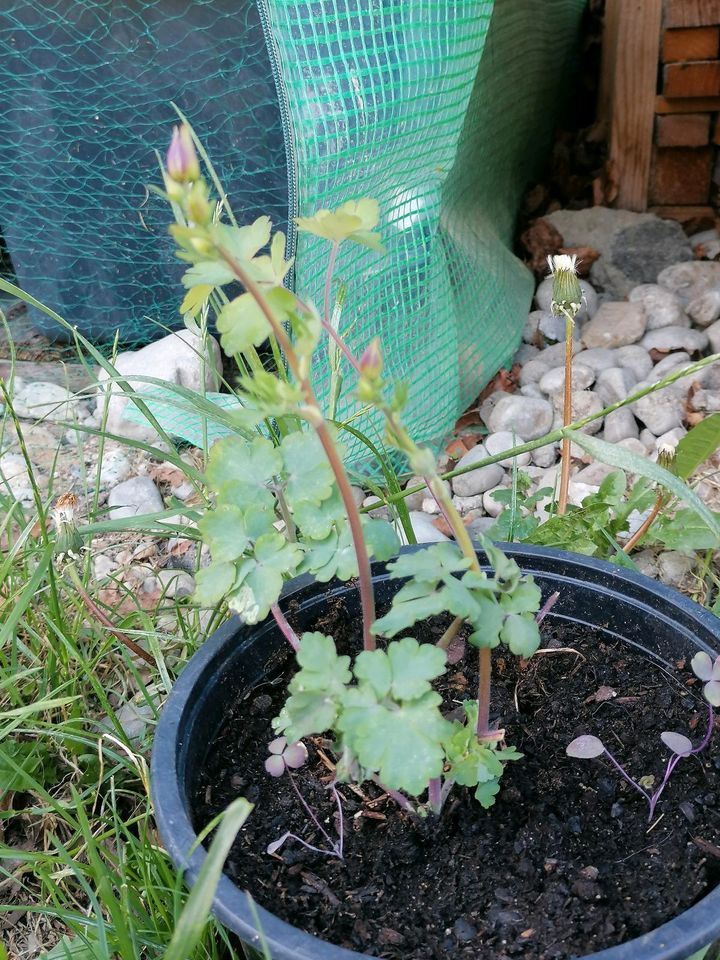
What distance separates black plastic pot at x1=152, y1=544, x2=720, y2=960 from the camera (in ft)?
2.47

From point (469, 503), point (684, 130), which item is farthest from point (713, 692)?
point (684, 130)

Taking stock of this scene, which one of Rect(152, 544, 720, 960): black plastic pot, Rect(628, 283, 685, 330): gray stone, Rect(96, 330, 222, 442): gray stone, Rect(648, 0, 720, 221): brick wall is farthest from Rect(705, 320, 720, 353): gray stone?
Rect(152, 544, 720, 960): black plastic pot

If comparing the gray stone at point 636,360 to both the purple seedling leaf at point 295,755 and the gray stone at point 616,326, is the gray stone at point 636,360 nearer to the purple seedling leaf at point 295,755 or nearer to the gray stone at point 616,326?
the gray stone at point 616,326

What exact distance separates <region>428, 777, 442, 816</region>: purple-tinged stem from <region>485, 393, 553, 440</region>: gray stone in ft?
4.16

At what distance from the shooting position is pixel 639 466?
0.95 metres

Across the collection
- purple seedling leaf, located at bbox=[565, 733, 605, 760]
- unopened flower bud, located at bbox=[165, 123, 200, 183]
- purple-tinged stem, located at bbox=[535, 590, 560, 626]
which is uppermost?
unopened flower bud, located at bbox=[165, 123, 200, 183]

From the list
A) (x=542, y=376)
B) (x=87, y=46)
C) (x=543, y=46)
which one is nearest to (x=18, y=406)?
(x=87, y=46)

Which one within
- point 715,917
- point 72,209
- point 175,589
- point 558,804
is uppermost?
point 72,209

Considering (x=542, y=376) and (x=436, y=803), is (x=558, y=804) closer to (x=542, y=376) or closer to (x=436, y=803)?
(x=436, y=803)

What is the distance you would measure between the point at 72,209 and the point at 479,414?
1230 mm

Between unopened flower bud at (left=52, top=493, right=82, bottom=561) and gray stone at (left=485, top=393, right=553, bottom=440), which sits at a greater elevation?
unopened flower bud at (left=52, top=493, right=82, bottom=561)

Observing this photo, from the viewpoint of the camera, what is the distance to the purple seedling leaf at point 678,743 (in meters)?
0.96

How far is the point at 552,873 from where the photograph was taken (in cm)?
93

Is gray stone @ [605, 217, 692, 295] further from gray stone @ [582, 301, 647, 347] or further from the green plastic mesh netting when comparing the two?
the green plastic mesh netting
